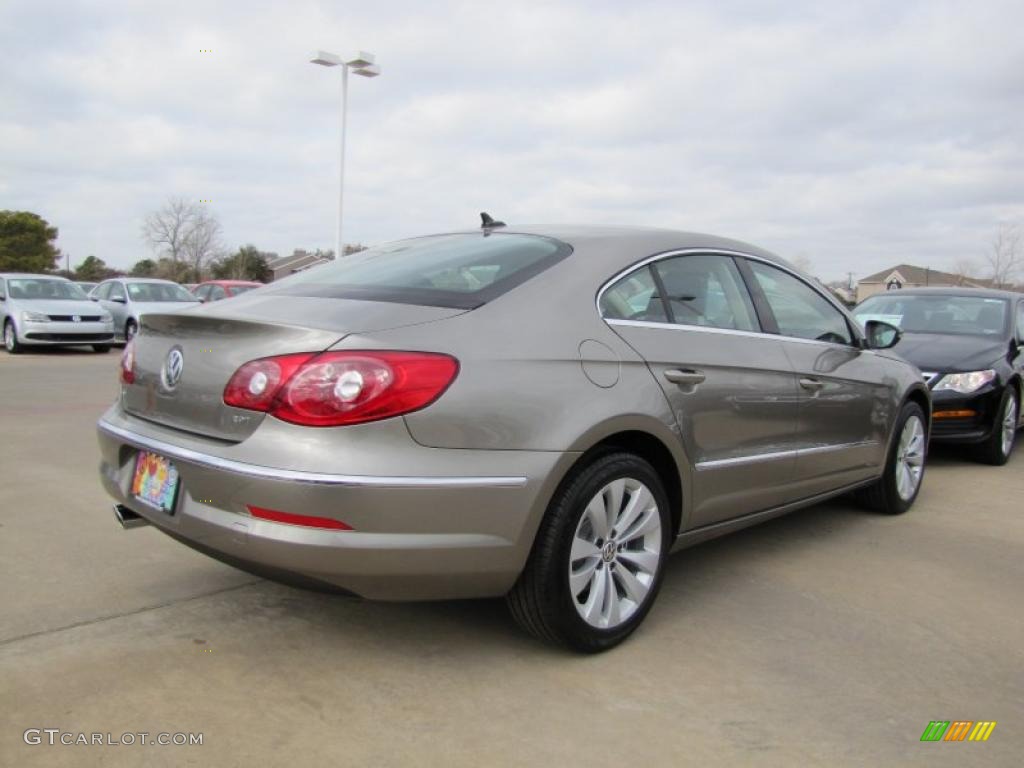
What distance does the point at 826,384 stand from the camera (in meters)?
4.06

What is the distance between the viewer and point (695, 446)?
3186mm

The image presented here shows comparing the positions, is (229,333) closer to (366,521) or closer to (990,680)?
(366,521)

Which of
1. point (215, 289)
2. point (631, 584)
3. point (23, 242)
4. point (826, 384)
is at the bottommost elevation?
point (631, 584)

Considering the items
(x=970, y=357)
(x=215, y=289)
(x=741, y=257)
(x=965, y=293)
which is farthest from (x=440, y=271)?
(x=215, y=289)

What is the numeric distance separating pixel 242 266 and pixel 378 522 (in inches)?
2379

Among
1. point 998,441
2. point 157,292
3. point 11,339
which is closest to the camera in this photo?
point 998,441

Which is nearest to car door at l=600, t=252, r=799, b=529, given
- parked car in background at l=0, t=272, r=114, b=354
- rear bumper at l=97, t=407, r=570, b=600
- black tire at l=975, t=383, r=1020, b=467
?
rear bumper at l=97, t=407, r=570, b=600

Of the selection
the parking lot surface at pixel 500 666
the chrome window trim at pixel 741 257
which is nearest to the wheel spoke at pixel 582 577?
the parking lot surface at pixel 500 666

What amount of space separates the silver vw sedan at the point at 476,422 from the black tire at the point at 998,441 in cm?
364

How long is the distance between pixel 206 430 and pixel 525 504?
3.36ft

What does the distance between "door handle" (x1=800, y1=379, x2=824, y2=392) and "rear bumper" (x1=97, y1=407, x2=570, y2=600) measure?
1.74 metres

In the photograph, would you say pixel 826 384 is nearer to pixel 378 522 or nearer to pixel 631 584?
pixel 631 584

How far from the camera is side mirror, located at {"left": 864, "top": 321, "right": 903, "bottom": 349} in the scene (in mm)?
4703

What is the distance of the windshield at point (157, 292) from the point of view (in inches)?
690
